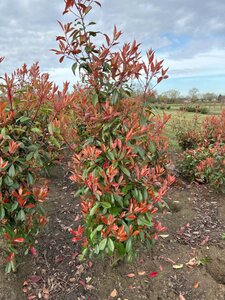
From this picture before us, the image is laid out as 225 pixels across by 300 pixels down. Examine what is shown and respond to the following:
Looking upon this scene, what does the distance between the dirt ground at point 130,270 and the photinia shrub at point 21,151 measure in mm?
341

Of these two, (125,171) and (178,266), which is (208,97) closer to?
(178,266)

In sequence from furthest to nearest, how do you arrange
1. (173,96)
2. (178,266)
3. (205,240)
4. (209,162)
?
(173,96)
(209,162)
(205,240)
(178,266)

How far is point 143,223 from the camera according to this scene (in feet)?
6.61

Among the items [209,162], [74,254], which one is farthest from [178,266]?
[209,162]

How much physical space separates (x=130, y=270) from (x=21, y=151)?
4.56 ft

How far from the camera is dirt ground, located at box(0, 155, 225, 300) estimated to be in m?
2.33

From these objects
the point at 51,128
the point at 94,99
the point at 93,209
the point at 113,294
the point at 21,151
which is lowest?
the point at 113,294

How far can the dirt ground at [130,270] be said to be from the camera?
2.33 m

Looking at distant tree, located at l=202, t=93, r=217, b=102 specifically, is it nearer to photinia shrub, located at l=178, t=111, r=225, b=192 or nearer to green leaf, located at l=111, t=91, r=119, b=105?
photinia shrub, located at l=178, t=111, r=225, b=192

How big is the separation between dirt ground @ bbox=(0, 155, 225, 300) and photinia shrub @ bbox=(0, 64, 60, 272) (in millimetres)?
341

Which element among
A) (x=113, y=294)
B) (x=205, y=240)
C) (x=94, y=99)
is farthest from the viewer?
(x=205, y=240)

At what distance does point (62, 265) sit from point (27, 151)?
1129 mm

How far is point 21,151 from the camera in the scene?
209 cm

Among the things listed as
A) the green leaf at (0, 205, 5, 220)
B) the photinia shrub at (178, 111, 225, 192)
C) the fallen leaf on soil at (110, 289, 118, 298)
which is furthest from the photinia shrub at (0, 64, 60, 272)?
the photinia shrub at (178, 111, 225, 192)
